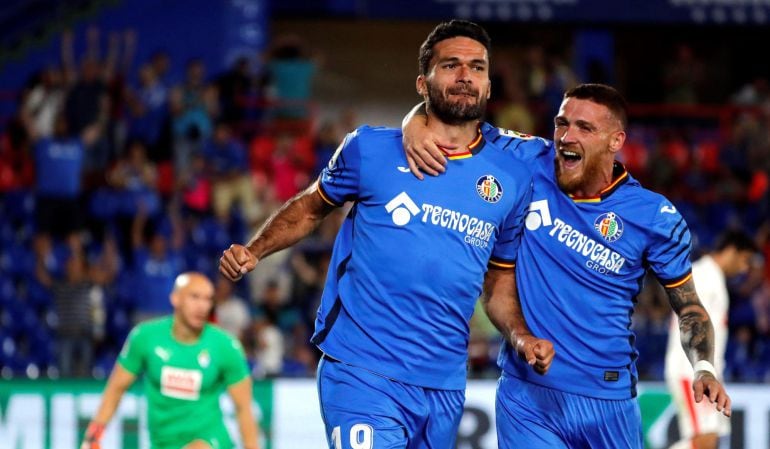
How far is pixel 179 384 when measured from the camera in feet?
27.1

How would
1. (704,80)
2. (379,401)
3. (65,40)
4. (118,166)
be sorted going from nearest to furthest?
(379,401)
(118,166)
(65,40)
(704,80)

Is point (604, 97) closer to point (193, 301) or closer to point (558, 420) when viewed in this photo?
point (558, 420)

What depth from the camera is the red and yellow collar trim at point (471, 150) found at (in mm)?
5301

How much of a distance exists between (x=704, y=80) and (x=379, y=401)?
17.8 m

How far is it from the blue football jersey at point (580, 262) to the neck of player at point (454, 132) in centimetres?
33

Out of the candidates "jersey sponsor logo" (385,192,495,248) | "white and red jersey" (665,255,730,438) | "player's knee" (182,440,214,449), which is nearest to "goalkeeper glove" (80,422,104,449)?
"player's knee" (182,440,214,449)

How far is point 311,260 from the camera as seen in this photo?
15.2m

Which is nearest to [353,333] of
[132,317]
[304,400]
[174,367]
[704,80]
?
[174,367]

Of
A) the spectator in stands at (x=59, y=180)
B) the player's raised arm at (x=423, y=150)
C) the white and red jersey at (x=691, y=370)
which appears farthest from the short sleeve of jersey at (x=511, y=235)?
the spectator in stands at (x=59, y=180)

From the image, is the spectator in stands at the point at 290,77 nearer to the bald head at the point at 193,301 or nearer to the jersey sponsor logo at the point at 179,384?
the bald head at the point at 193,301

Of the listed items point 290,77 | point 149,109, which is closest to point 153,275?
point 149,109

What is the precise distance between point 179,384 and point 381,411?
3431 mm

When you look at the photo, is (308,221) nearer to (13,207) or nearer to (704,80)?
(13,207)

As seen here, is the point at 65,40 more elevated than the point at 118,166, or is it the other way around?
the point at 65,40
